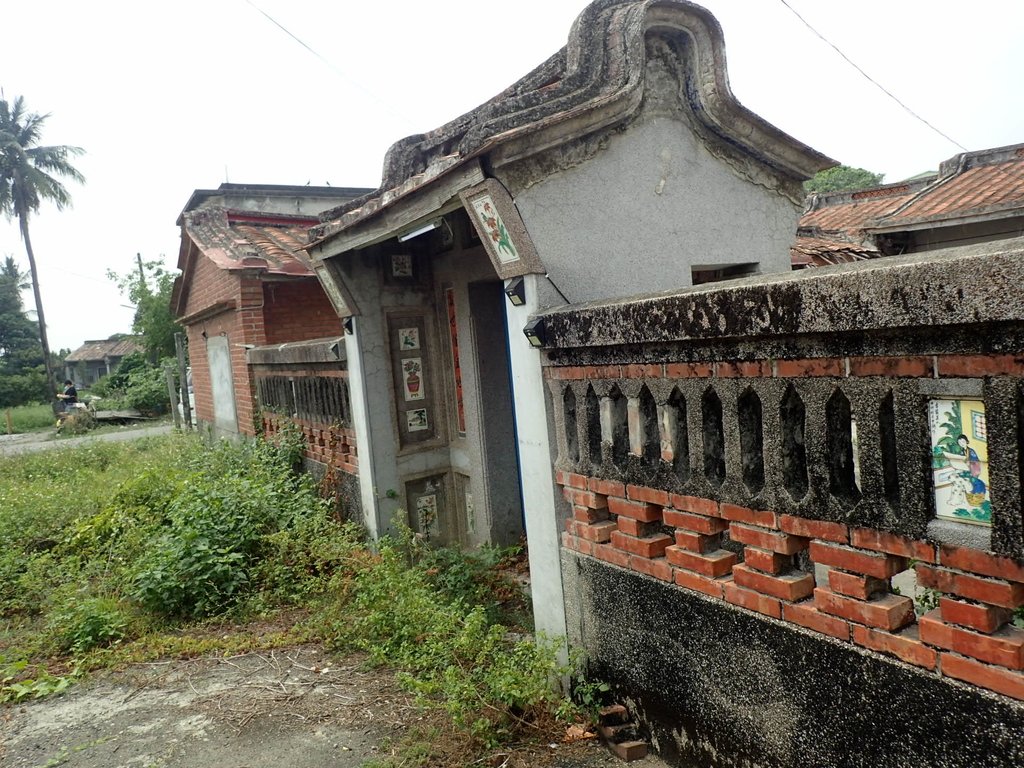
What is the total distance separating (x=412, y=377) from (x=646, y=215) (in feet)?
9.56

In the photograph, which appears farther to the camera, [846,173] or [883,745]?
[846,173]

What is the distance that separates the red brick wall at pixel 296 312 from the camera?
31.1 ft

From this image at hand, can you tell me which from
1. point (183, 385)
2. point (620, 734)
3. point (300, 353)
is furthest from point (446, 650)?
point (183, 385)

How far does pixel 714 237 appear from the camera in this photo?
479cm

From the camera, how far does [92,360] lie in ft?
167

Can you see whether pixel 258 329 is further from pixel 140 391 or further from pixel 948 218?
pixel 140 391

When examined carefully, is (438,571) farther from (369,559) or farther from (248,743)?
(248,743)

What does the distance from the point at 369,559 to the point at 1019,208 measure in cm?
791

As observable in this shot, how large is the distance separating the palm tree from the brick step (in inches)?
1274

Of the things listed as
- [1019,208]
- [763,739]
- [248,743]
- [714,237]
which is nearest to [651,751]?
[763,739]

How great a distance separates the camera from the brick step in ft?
10.7

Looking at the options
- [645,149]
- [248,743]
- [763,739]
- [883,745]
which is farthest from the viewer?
[645,149]

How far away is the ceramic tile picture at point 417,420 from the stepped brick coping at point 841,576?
3.35 metres

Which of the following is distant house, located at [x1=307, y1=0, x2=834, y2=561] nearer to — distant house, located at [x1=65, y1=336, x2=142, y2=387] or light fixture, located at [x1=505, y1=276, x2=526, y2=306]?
light fixture, located at [x1=505, y1=276, x2=526, y2=306]
